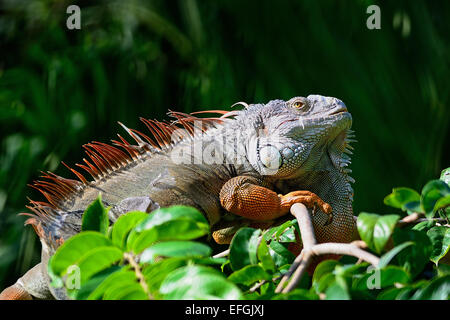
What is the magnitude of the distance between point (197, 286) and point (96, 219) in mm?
315

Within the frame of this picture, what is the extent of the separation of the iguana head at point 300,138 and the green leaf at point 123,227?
94 cm

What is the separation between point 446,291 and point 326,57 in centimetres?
380

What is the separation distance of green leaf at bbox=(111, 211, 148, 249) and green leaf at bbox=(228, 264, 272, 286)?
0.74 ft

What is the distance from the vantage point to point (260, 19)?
478 cm

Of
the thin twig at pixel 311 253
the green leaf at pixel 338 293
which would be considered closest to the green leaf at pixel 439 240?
the thin twig at pixel 311 253

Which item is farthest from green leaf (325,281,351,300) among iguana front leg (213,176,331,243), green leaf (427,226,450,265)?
iguana front leg (213,176,331,243)

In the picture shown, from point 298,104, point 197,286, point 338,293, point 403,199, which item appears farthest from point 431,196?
point 298,104

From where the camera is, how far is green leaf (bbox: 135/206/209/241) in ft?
3.31

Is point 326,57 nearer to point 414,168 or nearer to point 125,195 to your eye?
point 414,168

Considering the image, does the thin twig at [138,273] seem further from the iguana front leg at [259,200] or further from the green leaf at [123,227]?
the iguana front leg at [259,200]

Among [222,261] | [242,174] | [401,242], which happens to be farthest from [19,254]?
[401,242]

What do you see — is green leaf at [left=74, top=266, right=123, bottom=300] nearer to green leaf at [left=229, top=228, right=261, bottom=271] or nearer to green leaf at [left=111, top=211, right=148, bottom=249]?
green leaf at [left=111, top=211, right=148, bottom=249]

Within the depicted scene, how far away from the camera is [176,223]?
1.03 metres

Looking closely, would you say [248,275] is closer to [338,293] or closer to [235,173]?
[338,293]
